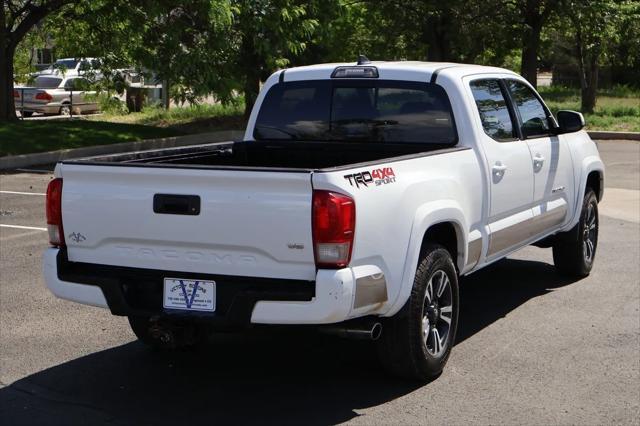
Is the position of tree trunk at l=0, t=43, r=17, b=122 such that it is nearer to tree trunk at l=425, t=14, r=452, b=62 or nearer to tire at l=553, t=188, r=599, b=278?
tree trunk at l=425, t=14, r=452, b=62

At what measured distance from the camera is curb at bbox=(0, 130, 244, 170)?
18.3m

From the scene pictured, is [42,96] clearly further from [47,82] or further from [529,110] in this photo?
[529,110]

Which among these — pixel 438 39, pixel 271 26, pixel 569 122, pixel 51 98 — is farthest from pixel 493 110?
pixel 51 98

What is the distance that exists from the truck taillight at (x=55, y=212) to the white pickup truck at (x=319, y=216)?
12 millimetres

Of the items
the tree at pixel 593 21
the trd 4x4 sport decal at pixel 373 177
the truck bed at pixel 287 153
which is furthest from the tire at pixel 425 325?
the tree at pixel 593 21

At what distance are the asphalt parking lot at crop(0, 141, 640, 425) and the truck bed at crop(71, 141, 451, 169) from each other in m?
1.24

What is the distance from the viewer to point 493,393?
5719 mm

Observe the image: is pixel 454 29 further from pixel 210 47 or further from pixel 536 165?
pixel 536 165

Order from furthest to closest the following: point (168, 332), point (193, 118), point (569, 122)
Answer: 1. point (193, 118)
2. point (569, 122)
3. point (168, 332)

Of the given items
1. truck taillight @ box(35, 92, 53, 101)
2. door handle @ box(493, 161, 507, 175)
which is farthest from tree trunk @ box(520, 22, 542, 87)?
door handle @ box(493, 161, 507, 175)

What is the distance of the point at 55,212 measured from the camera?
5.63 m

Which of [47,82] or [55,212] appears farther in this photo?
[47,82]

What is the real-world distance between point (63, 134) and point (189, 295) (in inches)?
658

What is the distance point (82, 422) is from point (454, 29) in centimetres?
2129
